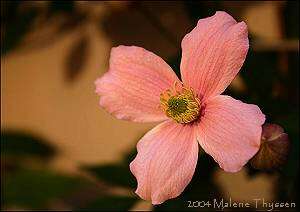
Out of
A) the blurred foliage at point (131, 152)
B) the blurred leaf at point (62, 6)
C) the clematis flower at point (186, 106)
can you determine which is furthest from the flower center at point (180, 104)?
the blurred leaf at point (62, 6)

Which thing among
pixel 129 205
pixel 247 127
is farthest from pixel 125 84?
pixel 129 205

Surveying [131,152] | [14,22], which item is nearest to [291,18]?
[131,152]

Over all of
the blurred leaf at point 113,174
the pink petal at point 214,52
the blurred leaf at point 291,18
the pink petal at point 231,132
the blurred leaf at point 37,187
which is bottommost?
the blurred leaf at point 37,187

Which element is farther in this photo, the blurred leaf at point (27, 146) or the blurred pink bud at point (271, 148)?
the blurred leaf at point (27, 146)

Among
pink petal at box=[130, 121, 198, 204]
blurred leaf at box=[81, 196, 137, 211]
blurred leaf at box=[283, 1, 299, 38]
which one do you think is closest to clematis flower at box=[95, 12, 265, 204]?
pink petal at box=[130, 121, 198, 204]

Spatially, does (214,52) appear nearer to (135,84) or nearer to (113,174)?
(135,84)

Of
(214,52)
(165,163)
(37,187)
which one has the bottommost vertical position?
(37,187)

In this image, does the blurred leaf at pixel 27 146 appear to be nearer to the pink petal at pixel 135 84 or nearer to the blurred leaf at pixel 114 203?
the blurred leaf at pixel 114 203
